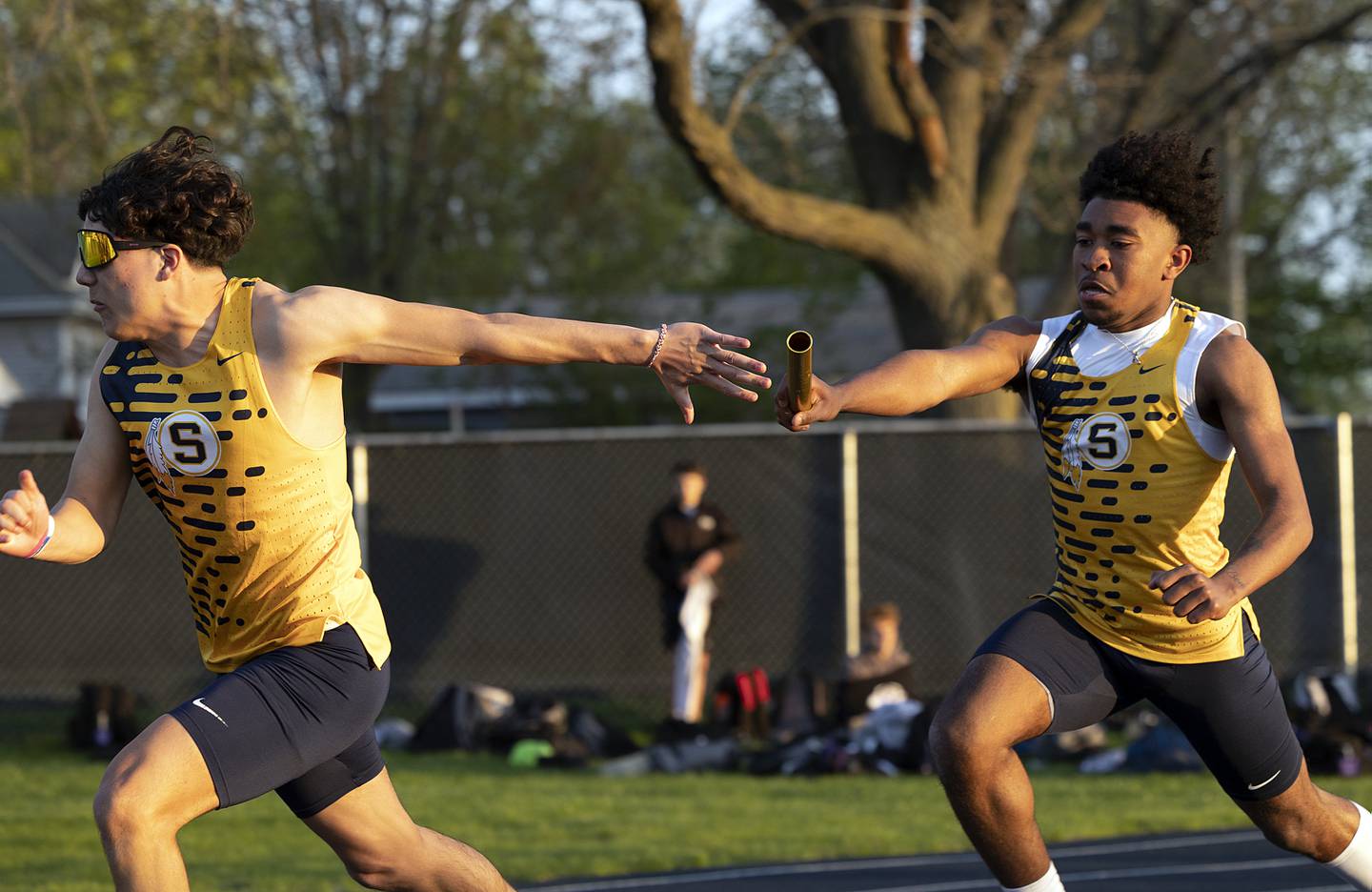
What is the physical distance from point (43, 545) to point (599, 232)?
79.9ft

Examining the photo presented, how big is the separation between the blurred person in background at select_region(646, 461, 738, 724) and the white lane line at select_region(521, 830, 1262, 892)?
3.52m

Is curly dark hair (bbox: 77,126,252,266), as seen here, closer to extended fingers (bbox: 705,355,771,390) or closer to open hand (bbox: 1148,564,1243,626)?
extended fingers (bbox: 705,355,771,390)

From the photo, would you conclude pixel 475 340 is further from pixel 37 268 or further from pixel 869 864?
pixel 37 268

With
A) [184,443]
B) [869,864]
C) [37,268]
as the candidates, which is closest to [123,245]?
[184,443]

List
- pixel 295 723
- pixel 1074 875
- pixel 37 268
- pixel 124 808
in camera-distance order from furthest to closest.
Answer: pixel 37 268
pixel 1074 875
pixel 295 723
pixel 124 808

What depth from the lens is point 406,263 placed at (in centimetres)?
2181

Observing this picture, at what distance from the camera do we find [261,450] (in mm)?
4125

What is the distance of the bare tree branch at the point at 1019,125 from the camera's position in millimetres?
14242

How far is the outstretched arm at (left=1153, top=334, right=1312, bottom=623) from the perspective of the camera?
396cm

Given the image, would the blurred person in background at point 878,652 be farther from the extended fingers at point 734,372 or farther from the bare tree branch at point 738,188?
the extended fingers at point 734,372

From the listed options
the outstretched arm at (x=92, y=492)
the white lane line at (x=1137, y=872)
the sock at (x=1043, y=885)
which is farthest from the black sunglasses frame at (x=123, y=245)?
the white lane line at (x=1137, y=872)

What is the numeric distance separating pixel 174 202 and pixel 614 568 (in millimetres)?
7859

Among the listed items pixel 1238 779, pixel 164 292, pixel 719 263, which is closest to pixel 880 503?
pixel 1238 779

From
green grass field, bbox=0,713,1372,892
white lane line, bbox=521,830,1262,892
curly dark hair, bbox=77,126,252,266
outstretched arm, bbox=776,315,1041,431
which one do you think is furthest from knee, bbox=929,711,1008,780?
green grass field, bbox=0,713,1372,892
